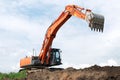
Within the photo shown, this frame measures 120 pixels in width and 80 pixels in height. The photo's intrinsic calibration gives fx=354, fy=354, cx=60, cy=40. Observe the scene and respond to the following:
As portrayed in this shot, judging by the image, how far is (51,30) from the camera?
32000 millimetres

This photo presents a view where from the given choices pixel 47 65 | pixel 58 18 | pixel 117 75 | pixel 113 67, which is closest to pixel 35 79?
pixel 47 65

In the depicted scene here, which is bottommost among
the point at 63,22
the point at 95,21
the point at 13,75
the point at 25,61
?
the point at 13,75

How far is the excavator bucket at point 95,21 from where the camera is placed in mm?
25844

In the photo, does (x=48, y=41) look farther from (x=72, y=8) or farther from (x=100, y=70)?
(x=100, y=70)

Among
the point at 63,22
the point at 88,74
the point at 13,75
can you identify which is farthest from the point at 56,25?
the point at 88,74

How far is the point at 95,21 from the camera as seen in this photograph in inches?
1024

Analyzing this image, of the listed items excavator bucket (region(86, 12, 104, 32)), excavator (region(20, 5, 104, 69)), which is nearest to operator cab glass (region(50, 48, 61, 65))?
excavator (region(20, 5, 104, 69))

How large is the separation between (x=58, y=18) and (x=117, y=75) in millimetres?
11120

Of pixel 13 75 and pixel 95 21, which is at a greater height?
pixel 95 21

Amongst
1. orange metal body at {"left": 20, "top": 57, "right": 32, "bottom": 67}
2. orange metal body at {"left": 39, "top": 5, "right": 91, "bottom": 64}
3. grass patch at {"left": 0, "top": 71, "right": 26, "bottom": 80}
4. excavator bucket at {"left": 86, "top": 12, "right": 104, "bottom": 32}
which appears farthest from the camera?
orange metal body at {"left": 20, "top": 57, "right": 32, "bottom": 67}

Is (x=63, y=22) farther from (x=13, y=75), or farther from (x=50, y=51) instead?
(x=13, y=75)

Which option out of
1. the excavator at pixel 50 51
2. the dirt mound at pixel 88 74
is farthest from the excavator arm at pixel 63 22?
the dirt mound at pixel 88 74

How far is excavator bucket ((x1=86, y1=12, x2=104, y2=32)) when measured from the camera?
84.8ft

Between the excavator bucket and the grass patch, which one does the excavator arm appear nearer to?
the excavator bucket
